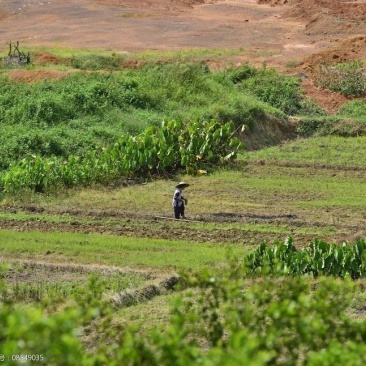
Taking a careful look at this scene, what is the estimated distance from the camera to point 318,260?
59.0 ft

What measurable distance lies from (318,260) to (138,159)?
10505 millimetres

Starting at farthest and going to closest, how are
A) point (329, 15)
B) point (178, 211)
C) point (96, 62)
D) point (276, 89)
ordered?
point (329, 15) → point (96, 62) → point (276, 89) → point (178, 211)

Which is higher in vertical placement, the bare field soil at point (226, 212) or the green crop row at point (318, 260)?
the green crop row at point (318, 260)

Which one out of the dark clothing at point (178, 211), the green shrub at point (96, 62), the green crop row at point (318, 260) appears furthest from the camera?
the green shrub at point (96, 62)

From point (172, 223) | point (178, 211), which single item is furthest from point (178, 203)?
point (172, 223)

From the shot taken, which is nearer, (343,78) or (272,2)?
(343,78)

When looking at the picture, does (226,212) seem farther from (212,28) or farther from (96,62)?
(212,28)

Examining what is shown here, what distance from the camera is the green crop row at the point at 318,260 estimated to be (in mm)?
17859

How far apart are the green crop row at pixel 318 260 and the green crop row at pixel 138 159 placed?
8.83m

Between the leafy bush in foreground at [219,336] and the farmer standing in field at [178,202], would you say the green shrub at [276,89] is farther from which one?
the leafy bush in foreground at [219,336]

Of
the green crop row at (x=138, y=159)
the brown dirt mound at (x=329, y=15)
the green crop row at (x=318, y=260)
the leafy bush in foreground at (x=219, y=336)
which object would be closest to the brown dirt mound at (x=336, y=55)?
the brown dirt mound at (x=329, y=15)

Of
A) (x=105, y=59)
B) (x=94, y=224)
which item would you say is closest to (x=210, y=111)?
(x=105, y=59)

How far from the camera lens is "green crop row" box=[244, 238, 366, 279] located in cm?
1786

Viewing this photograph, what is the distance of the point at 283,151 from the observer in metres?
32.4
